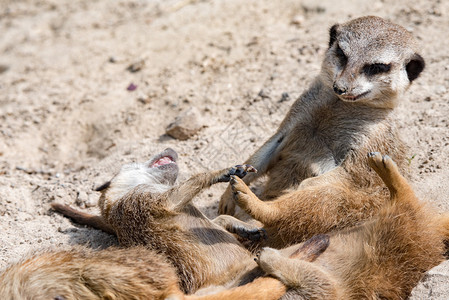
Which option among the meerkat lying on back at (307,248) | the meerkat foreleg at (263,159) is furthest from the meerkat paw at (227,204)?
the meerkat lying on back at (307,248)

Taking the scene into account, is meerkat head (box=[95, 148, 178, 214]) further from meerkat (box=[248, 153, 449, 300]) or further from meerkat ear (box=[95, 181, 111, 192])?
meerkat (box=[248, 153, 449, 300])

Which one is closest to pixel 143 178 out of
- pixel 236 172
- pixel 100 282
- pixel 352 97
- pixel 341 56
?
pixel 236 172

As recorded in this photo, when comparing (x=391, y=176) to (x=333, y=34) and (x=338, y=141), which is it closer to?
(x=338, y=141)

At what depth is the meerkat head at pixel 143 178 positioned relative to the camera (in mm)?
4152

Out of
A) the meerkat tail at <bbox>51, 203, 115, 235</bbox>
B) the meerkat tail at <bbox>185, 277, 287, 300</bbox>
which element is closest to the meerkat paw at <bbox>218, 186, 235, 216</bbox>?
the meerkat tail at <bbox>51, 203, 115, 235</bbox>

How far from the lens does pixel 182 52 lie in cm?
686

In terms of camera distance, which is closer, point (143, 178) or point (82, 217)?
point (143, 178)

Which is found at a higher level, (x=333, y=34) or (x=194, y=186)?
(x=333, y=34)

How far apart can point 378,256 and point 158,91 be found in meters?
3.64

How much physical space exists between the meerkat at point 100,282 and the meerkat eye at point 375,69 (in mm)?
1831

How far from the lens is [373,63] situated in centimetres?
407

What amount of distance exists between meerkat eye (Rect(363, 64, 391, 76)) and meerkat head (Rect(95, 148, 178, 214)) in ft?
5.63

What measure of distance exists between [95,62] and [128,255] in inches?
175

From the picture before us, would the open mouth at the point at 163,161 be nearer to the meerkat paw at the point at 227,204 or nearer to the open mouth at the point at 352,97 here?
the meerkat paw at the point at 227,204
